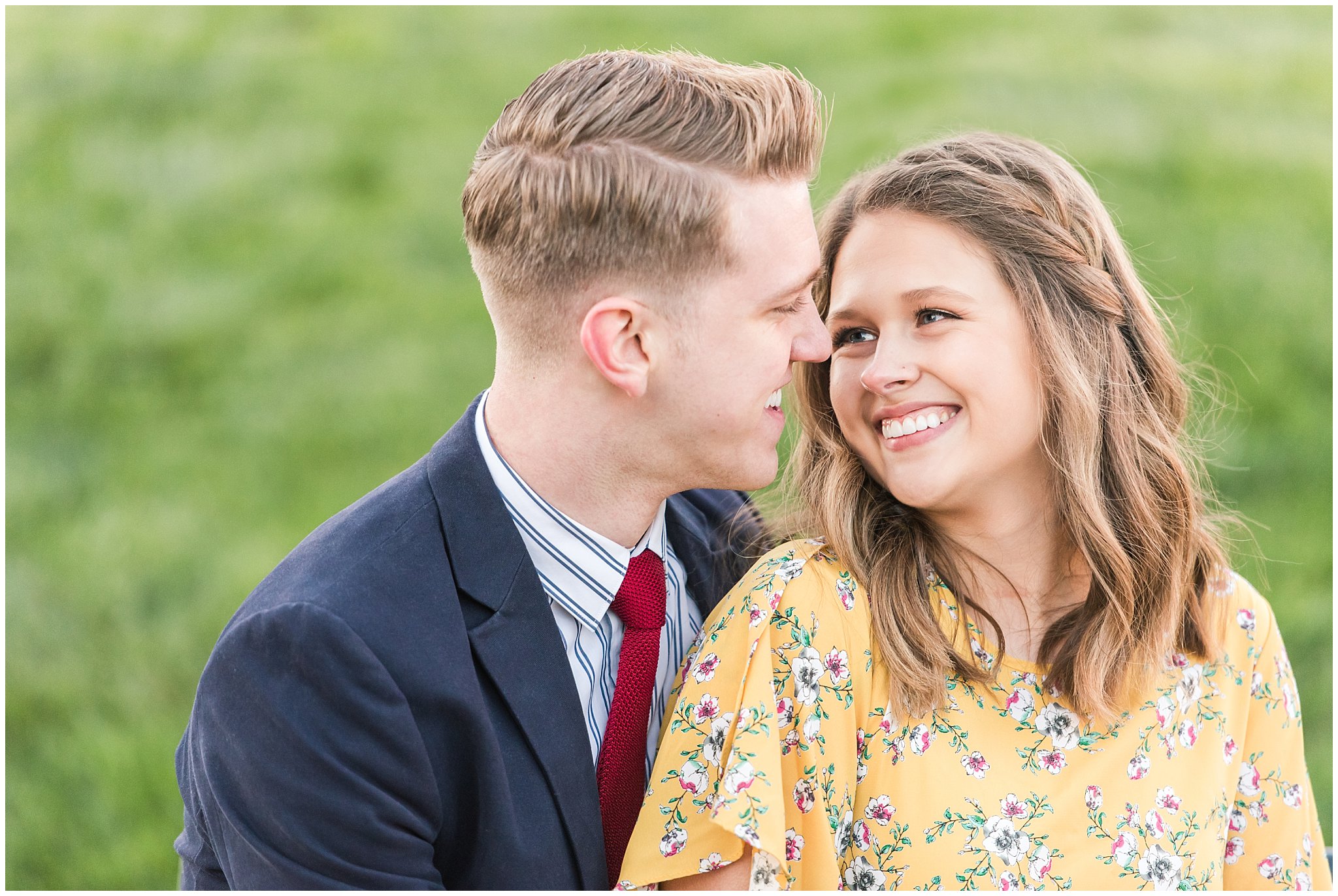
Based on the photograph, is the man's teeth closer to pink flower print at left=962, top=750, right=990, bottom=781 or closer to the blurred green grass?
pink flower print at left=962, top=750, right=990, bottom=781

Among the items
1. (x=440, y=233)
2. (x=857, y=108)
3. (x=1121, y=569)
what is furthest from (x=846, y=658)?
(x=857, y=108)

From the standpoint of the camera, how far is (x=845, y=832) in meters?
2.12

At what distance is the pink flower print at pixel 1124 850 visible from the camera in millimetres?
2125

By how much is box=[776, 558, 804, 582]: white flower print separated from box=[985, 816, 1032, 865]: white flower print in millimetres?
500

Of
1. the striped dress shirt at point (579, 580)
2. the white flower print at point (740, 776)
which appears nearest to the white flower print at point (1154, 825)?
the white flower print at point (740, 776)

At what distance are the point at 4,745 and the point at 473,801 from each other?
258cm

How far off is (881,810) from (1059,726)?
0.36 meters

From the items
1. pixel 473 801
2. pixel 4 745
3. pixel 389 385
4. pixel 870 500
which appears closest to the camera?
pixel 473 801

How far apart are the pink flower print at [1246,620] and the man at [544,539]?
37.0 inches

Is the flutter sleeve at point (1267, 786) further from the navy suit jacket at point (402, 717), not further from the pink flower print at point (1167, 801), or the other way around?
the navy suit jacket at point (402, 717)

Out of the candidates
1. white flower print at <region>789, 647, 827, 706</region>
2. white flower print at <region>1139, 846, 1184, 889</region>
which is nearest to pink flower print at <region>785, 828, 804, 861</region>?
white flower print at <region>789, 647, 827, 706</region>

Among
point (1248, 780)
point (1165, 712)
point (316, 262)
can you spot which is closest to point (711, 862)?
point (1165, 712)

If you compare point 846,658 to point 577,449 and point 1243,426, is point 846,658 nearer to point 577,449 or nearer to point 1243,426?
point 577,449

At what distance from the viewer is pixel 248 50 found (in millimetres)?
6742
